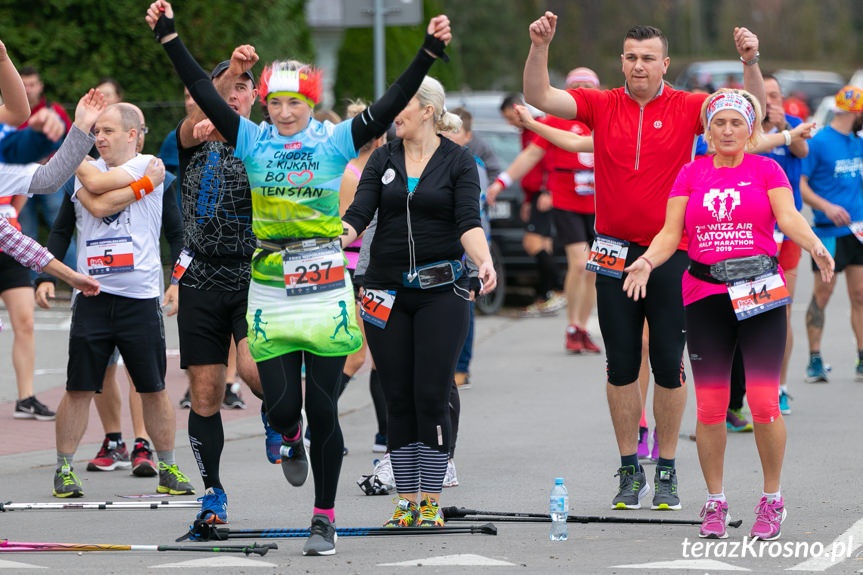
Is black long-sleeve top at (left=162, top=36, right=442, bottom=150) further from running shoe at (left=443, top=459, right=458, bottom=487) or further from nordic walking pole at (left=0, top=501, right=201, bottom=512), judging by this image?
running shoe at (left=443, top=459, right=458, bottom=487)

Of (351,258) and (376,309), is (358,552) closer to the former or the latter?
(376,309)

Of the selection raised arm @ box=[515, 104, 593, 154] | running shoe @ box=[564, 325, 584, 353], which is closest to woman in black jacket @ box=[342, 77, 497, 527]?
raised arm @ box=[515, 104, 593, 154]

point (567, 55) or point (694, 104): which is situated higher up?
point (567, 55)

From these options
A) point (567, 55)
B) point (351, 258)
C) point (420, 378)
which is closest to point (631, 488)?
point (420, 378)

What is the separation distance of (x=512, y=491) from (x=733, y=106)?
8.05 ft

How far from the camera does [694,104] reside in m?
6.84

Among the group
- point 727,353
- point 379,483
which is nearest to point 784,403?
point 379,483

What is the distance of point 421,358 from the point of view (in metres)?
6.36

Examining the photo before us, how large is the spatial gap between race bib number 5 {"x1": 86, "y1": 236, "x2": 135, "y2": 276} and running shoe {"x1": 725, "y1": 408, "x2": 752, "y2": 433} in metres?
4.09

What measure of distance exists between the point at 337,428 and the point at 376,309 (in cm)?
67

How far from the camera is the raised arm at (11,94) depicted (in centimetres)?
646

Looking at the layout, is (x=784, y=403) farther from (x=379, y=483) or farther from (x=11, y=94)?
(x=11, y=94)

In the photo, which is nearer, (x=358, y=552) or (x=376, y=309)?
(x=358, y=552)

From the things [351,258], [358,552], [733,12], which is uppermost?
[733,12]
